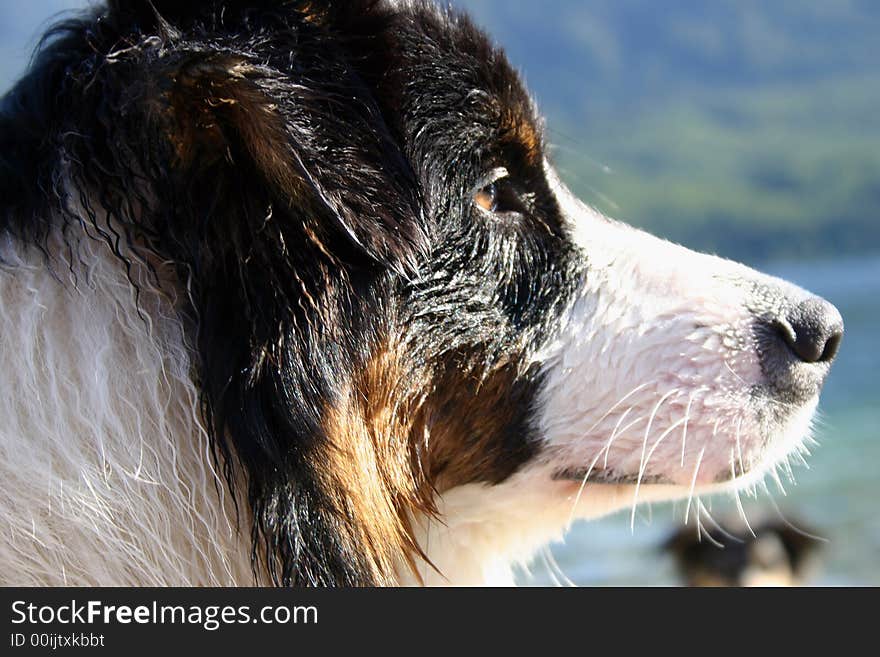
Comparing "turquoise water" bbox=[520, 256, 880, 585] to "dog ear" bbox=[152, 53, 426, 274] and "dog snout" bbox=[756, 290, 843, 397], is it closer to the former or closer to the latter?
"dog snout" bbox=[756, 290, 843, 397]

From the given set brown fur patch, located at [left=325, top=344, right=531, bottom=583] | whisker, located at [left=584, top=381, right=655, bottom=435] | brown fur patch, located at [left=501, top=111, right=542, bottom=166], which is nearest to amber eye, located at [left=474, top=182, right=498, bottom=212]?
brown fur patch, located at [left=501, top=111, right=542, bottom=166]

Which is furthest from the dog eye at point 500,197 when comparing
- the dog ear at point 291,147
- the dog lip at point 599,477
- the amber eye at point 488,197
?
the dog lip at point 599,477

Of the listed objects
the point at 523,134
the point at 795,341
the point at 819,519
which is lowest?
the point at 795,341

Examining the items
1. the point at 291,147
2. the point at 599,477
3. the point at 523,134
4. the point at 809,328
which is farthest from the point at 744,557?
the point at 291,147

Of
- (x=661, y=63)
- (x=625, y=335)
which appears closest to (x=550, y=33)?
(x=661, y=63)

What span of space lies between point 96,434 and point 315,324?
504mm

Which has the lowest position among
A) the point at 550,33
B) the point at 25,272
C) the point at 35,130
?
the point at 25,272

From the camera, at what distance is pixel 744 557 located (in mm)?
6691

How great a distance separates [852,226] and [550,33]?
232 feet

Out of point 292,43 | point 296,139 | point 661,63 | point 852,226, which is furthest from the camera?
point 661,63

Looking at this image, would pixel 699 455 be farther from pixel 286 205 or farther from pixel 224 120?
pixel 224 120
